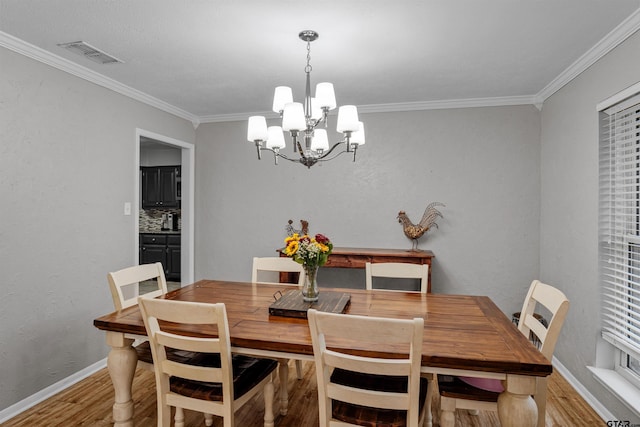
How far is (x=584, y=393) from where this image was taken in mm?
2654

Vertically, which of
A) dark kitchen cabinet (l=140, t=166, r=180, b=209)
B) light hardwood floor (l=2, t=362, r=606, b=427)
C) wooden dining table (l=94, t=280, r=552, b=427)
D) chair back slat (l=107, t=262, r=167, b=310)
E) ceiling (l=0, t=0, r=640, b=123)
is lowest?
light hardwood floor (l=2, t=362, r=606, b=427)

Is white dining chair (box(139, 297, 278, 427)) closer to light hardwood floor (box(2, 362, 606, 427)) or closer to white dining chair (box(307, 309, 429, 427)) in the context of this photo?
white dining chair (box(307, 309, 429, 427))

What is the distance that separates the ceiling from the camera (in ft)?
6.66

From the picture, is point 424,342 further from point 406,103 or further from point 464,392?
point 406,103

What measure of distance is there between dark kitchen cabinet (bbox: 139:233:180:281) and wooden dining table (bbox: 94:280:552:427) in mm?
3997

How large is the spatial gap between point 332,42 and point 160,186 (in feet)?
15.7

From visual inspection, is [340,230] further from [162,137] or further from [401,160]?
[162,137]

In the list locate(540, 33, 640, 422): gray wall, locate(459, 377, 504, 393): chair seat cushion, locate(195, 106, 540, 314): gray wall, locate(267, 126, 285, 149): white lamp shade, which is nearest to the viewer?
locate(459, 377, 504, 393): chair seat cushion

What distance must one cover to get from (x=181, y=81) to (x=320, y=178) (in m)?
1.69

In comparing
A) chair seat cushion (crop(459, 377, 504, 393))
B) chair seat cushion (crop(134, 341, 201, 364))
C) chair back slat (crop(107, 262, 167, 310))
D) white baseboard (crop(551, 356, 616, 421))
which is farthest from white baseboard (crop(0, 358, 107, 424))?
white baseboard (crop(551, 356, 616, 421))

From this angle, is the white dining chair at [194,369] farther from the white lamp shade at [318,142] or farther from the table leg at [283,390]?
the white lamp shade at [318,142]

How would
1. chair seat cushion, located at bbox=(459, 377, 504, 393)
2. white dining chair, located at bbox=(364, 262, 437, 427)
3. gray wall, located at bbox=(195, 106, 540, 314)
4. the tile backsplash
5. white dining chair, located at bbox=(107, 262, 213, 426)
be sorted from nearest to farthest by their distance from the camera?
chair seat cushion, located at bbox=(459, 377, 504, 393) → white dining chair, located at bbox=(107, 262, 213, 426) → white dining chair, located at bbox=(364, 262, 437, 427) → gray wall, located at bbox=(195, 106, 540, 314) → the tile backsplash

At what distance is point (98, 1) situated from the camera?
6.44ft

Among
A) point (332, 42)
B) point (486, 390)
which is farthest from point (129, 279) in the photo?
point (486, 390)
